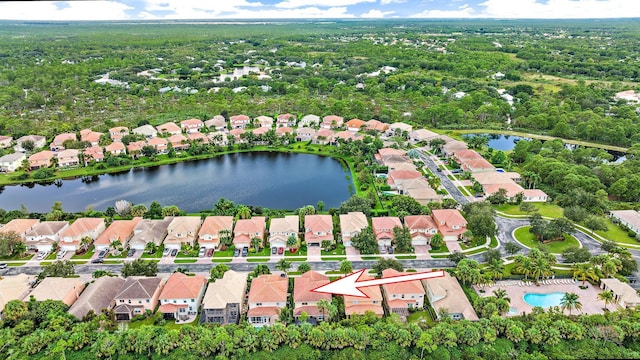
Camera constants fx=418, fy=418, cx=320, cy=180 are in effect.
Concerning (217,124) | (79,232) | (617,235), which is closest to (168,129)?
(217,124)

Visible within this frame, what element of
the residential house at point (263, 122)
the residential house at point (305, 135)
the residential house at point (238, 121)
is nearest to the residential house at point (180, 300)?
the residential house at point (305, 135)

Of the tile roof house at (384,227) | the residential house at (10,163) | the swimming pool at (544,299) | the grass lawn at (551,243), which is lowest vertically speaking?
the swimming pool at (544,299)

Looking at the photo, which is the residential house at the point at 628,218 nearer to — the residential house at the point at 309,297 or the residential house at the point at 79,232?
the residential house at the point at 309,297

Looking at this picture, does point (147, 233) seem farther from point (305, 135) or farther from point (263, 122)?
point (263, 122)

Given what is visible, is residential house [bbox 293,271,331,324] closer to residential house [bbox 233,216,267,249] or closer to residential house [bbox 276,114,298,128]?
residential house [bbox 233,216,267,249]

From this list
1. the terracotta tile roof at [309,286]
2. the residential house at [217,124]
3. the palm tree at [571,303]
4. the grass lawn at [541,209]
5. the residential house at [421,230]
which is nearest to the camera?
the palm tree at [571,303]

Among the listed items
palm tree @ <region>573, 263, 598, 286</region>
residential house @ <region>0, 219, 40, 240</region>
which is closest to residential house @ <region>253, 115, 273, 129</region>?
residential house @ <region>0, 219, 40, 240</region>

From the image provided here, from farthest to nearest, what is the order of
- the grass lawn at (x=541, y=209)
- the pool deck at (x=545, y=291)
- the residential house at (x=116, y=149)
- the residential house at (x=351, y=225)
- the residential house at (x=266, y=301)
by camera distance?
the residential house at (x=116, y=149) < the grass lawn at (x=541, y=209) < the residential house at (x=351, y=225) < the pool deck at (x=545, y=291) < the residential house at (x=266, y=301)
